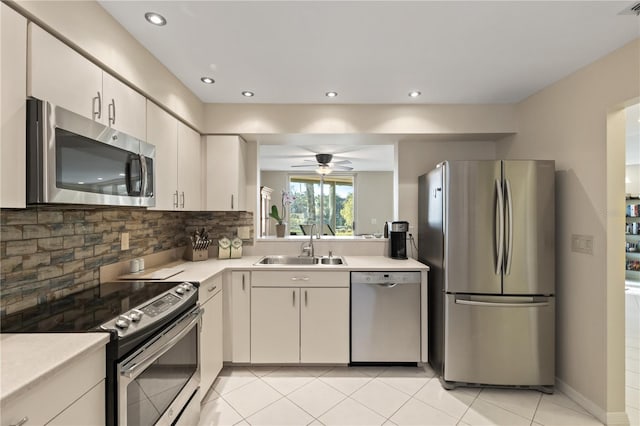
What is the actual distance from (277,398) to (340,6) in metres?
2.53

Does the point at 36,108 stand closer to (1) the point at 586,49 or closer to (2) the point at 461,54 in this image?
(2) the point at 461,54

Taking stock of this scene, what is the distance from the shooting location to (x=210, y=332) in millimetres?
2229

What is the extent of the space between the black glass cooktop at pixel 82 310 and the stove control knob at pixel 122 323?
0.23 ft

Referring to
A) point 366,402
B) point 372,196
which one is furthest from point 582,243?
point 372,196

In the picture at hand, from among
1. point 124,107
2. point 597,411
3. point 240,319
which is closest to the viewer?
point 124,107

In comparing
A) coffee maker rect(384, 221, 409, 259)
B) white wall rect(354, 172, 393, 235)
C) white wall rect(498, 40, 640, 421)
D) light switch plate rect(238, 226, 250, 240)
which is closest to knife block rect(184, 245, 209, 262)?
light switch plate rect(238, 226, 250, 240)

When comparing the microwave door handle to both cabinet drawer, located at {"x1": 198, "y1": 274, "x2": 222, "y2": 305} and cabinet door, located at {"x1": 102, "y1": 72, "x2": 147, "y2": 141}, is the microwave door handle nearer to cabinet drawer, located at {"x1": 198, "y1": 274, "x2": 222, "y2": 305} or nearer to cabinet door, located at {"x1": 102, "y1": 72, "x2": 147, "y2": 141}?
cabinet door, located at {"x1": 102, "y1": 72, "x2": 147, "y2": 141}

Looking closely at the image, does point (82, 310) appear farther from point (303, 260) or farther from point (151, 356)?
point (303, 260)

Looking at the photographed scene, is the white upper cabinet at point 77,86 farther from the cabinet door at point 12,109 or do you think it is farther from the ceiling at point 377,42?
the ceiling at point 377,42

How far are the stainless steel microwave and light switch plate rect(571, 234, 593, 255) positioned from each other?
9.72ft

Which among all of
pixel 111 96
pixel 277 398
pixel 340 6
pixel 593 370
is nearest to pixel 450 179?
pixel 340 6

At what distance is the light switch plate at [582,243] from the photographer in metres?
2.08

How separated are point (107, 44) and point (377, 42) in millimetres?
1500

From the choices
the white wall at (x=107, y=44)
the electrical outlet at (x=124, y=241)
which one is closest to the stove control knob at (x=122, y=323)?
the electrical outlet at (x=124, y=241)
